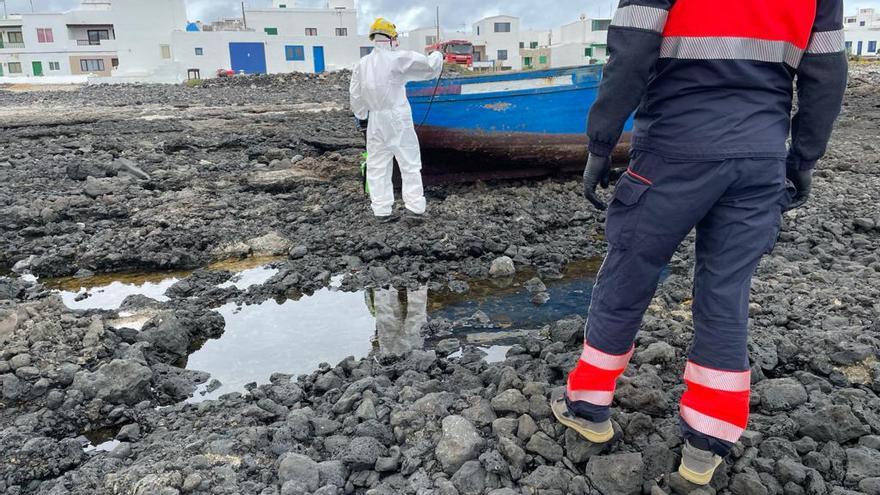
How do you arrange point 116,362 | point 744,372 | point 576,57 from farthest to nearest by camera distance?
point 576,57 < point 116,362 < point 744,372

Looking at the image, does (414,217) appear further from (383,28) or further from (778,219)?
(778,219)

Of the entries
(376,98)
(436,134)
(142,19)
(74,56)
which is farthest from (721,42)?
(74,56)

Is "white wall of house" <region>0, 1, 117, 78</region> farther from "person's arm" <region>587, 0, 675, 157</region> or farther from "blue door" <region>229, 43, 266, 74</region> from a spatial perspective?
"person's arm" <region>587, 0, 675, 157</region>

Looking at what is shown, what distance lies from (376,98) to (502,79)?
2563mm

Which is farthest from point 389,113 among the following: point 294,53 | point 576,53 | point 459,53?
point 576,53

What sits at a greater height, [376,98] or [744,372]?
[376,98]

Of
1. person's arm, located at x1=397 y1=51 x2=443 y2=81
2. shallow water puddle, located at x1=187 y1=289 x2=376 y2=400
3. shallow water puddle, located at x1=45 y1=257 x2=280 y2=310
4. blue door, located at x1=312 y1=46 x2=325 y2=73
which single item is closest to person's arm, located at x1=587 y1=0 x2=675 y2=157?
shallow water puddle, located at x1=187 y1=289 x2=376 y2=400

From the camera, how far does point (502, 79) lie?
27.2 ft

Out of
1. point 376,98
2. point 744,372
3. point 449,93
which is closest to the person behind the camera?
point 744,372

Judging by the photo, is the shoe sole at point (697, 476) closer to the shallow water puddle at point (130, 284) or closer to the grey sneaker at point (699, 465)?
the grey sneaker at point (699, 465)

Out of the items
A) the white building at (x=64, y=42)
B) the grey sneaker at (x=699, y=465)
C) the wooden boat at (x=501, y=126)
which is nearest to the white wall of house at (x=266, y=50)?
the white building at (x=64, y=42)

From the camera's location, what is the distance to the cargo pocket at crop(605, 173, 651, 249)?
211 centimetres

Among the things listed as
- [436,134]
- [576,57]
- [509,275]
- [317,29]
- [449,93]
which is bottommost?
[509,275]

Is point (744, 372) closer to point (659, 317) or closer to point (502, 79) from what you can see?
point (659, 317)
